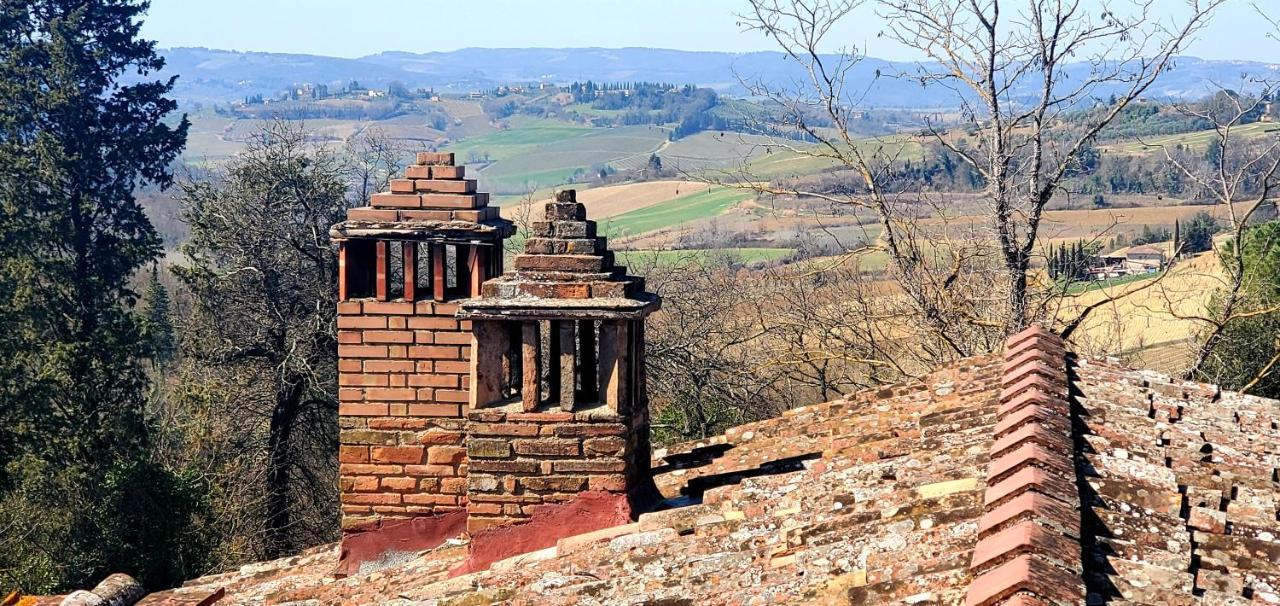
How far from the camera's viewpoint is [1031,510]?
445 cm

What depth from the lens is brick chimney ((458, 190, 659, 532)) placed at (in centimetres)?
700

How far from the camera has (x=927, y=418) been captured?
25.8 feet

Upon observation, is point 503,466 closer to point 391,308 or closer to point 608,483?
point 608,483

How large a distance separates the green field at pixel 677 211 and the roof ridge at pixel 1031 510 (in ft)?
153

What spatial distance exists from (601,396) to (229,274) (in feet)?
66.2

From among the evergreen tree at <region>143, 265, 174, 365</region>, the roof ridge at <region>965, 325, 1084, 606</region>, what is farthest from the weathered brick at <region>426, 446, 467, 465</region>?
the evergreen tree at <region>143, 265, 174, 365</region>

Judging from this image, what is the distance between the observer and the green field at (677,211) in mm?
56688

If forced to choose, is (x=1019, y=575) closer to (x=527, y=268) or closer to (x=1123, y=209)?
(x=527, y=268)

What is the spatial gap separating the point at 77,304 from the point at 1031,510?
26.0 meters

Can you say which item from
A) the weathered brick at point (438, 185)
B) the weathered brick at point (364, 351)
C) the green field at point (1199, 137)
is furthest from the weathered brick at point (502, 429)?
the green field at point (1199, 137)

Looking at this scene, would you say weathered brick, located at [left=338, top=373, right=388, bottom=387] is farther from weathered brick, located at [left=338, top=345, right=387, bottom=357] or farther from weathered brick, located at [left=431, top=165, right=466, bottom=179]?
weathered brick, located at [left=431, top=165, right=466, bottom=179]

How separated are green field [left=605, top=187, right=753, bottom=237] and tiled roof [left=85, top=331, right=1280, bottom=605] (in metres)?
44.8

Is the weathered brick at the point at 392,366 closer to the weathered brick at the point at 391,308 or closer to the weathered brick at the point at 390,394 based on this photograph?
the weathered brick at the point at 390,394

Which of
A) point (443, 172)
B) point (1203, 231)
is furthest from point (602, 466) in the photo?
point (1203, 231)
